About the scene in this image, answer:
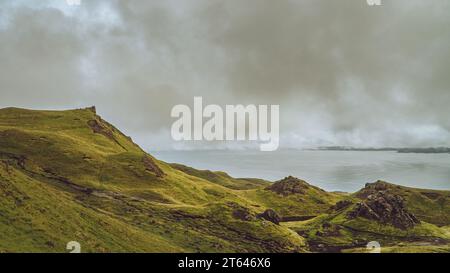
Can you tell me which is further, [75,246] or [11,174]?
[11,174]
